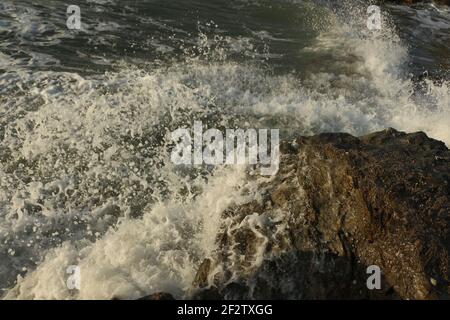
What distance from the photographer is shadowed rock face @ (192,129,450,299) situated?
4.03m

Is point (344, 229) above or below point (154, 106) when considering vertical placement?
above

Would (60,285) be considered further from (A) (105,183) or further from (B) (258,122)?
(B) (258,122)

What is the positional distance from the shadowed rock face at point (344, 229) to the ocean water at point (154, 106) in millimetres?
407

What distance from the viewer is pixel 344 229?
4.43 metres

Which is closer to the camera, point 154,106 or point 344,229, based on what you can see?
point 344,229

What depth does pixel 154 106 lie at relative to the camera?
785 cm

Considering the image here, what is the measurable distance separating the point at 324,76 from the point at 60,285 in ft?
21.2

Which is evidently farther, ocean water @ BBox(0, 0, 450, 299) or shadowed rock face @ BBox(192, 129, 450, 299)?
ocean water @ BBox(0, 0, 450, 299)

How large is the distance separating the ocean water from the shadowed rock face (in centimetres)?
41

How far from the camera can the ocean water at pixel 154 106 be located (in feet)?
17.2

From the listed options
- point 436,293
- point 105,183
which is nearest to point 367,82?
point 105,183

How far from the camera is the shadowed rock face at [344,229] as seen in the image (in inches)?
159

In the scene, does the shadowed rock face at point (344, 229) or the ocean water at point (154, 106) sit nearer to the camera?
the shadowed rock face at point (344, 229)

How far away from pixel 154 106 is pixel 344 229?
4.33 meters
